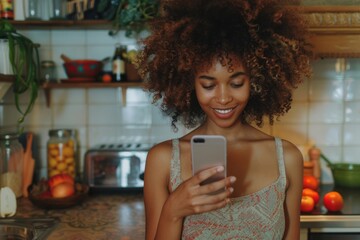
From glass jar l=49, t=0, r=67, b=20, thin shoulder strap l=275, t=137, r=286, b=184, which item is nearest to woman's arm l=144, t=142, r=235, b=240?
thin shoulder strap l=275, t=137, r=286, b=184

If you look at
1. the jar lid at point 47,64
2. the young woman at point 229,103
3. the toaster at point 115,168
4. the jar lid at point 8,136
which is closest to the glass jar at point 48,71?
the jar lid at point 47,64

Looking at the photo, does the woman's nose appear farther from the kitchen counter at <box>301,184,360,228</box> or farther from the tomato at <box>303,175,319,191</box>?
the tomato at <box>303,175,319,191</box>

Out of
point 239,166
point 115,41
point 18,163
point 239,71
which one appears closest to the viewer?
point 239,71

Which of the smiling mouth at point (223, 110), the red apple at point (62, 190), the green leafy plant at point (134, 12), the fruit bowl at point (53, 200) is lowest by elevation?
the fruit bowl at point (53, 200)

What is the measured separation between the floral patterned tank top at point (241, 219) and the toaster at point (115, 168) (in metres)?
0.73

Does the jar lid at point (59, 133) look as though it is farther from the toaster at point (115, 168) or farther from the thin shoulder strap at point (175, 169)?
the thin shoulder strap at point (175, 169)

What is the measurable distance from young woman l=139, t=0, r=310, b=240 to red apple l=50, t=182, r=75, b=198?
0.66m

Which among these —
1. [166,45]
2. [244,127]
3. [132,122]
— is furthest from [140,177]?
[166,45]

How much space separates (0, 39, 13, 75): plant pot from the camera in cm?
138

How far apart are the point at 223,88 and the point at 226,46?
0.08m

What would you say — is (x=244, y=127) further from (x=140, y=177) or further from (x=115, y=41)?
(x=115, y=41)

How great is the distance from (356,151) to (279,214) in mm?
1053

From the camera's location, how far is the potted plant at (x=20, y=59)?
138cm

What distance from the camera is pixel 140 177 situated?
4.93ft
